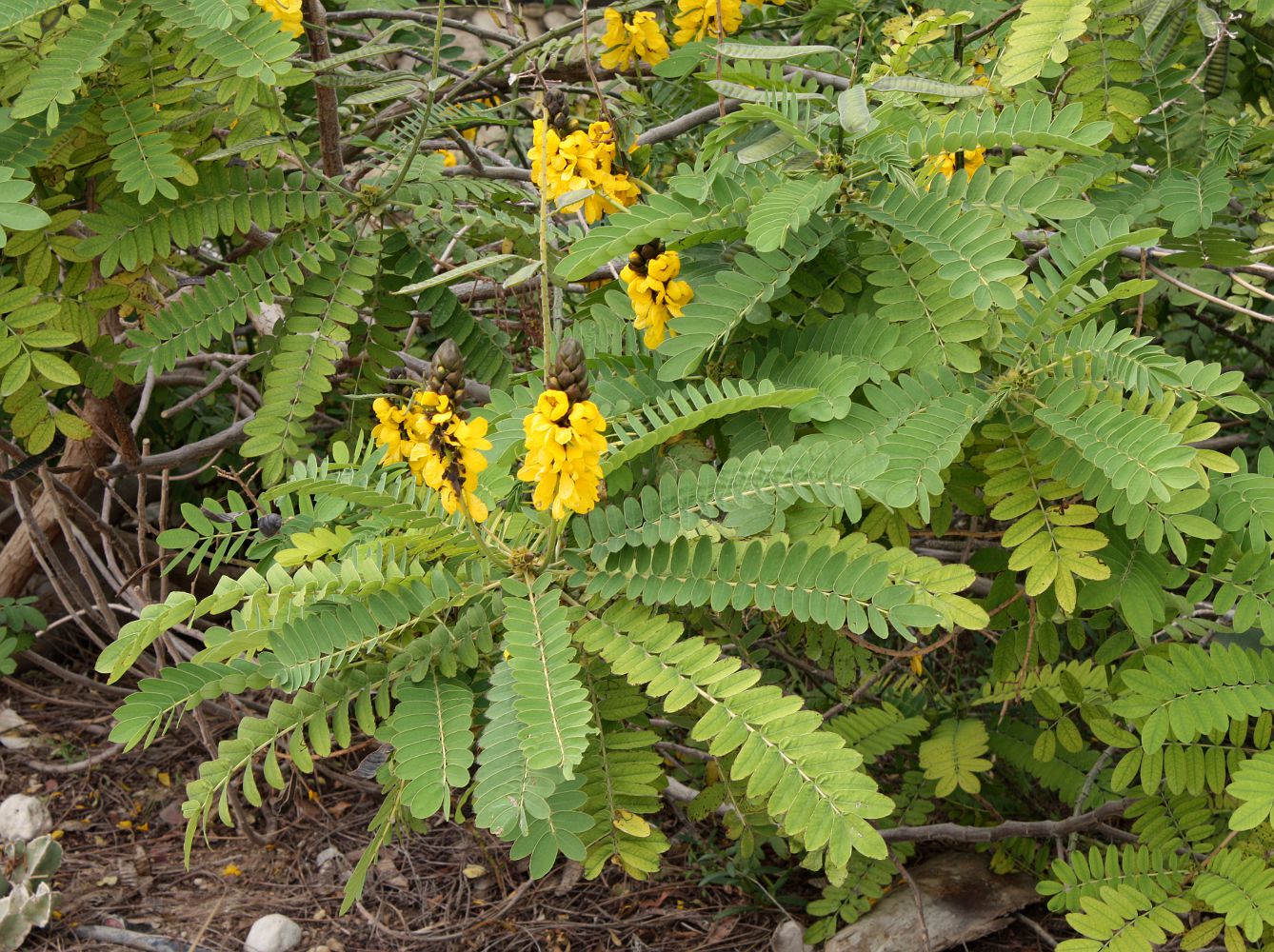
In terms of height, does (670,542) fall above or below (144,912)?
above

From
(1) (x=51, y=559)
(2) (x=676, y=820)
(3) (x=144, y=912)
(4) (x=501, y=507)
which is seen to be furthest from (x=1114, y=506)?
(1) (x=51, y=559)

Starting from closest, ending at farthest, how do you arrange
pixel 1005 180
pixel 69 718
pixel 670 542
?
pixel 670 542, pixel 1005 180, pixel 69 718

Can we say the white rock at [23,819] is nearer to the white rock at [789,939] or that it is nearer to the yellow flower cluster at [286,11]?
the white rock at [789,939]

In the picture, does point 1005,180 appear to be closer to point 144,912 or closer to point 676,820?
point 676,820

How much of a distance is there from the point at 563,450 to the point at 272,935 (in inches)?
70.8

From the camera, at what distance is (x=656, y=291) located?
5.88 ft

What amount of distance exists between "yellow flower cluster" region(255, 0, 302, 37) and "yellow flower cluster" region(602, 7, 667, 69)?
26.5 inches

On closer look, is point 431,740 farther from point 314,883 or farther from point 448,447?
point 314,883

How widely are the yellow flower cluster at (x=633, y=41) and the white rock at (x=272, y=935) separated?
2.15 meters

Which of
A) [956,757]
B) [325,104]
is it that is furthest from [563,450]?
[956,757]

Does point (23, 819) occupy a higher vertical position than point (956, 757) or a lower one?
lower

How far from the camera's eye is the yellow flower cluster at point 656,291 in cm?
176

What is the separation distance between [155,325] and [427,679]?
1.03 m

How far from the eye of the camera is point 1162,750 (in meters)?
2.04
